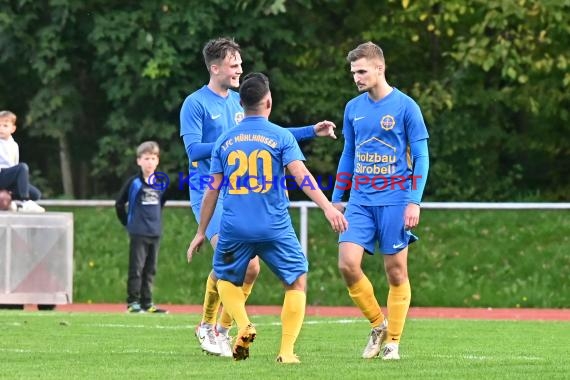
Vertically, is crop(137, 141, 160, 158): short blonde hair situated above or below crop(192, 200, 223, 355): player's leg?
above

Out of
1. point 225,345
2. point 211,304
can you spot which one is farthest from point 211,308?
point 225,345

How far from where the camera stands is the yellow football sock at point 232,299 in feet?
30.4

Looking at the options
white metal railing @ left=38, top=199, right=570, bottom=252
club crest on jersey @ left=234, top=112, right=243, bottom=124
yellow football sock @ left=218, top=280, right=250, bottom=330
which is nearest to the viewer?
yellow football sock @ left=218, top=280, right=250, bottom=330

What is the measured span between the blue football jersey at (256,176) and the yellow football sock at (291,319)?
402 millimetres

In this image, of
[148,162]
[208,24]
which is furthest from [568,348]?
[208,24]

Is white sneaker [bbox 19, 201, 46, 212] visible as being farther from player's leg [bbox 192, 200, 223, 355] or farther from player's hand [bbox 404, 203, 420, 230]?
player's hand [bbox 404, 203, 420, 230]

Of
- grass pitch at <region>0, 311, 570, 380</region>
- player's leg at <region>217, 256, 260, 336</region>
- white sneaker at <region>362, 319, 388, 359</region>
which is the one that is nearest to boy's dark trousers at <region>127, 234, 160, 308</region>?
grass pitch at <region>0, 311, 570, 380</region>

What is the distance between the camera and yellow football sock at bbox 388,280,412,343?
32.3 ft

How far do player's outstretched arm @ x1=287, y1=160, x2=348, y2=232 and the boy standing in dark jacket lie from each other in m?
8.20

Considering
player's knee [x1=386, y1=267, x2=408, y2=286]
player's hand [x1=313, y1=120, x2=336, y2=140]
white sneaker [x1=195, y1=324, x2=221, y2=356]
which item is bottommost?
white sneaker [x1=195, y1=324, x2=221, y2=356]

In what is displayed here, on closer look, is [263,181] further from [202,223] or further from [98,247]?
[98,247]

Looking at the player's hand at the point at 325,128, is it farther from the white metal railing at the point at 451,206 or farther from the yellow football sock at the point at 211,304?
the white metal railing at the point at 451,206

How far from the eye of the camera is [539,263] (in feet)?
65.4

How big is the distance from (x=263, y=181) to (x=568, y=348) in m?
3.14
